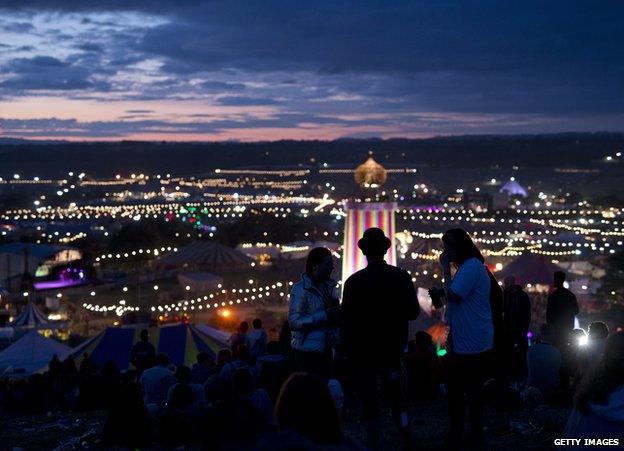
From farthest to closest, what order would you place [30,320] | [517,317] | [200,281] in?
[200,281] < [30,320] < [517,317]

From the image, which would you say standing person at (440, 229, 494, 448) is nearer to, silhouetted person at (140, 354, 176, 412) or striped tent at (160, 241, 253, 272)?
silhouetted person at (140, 354, 176, 412)

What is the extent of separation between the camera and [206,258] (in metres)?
30.5

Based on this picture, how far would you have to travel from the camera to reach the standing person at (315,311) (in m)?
5.98

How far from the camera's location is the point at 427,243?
33.9 m

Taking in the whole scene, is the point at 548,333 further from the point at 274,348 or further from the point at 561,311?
the point at 274,348

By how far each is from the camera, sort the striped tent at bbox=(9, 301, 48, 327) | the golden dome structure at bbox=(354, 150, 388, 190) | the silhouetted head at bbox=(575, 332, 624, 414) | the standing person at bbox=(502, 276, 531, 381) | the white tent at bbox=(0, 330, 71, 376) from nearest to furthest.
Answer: the silhouetted head at bbox=(575, 332, 624, 414) < the standing person at bbox=(502, 276, 531, 381) < the white tent at bbox=(0, 330, 71, 376) < the golden dome structure at bbox=(354, 150, 388, 190) < the striped tent at bbox=(9, 301, 48, 327)

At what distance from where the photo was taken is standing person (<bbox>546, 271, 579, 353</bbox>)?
29.4 ft

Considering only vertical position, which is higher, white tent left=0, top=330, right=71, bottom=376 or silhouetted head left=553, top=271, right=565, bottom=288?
silhouetted head left=553, top=271, right=565, bottom=288

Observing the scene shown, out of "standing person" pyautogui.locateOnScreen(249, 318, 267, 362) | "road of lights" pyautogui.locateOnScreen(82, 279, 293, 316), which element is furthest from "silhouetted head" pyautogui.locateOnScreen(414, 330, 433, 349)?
"road of lights" pyautogui.locateOnScreen(82, 279, 293, 316)

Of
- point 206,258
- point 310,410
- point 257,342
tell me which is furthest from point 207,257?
point 310,410

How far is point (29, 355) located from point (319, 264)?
9.91 metres

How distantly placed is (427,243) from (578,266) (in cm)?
571

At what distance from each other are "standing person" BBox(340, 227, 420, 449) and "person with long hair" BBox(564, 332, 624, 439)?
4.92 feet

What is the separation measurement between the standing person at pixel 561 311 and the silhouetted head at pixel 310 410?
6074 mm
